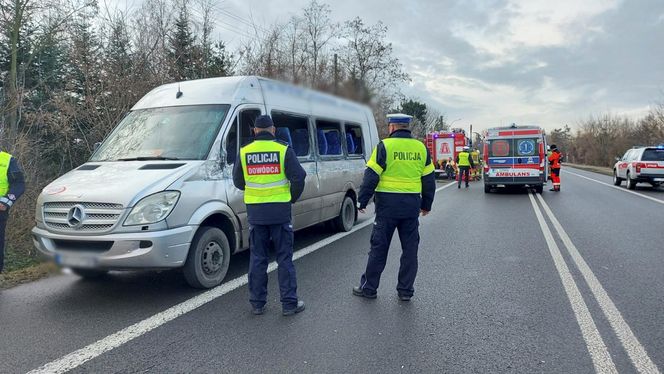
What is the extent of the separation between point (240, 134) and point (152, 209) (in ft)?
5.28

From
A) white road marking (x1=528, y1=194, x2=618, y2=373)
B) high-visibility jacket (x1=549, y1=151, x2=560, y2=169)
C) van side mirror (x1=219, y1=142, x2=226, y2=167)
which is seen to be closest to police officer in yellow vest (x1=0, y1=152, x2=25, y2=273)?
van side mirror (x1=219, y1=142, x2=226, y2=167)

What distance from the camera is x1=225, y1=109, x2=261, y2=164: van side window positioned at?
5.45 m

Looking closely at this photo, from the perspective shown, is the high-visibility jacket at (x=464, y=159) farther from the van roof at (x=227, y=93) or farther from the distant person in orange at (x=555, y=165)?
the van roof at (x=227, y=93)

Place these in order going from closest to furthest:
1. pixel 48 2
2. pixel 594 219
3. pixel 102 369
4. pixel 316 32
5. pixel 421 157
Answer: pixel 102 369
pixel 421 157
pixel 594 219
pixel 48 2
pixel 316 32

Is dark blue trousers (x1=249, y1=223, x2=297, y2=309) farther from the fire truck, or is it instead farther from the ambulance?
the fire truck

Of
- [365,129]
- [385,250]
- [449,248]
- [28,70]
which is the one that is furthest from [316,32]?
[385,250]

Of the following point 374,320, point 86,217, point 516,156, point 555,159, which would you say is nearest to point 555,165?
Answer: point 555,159

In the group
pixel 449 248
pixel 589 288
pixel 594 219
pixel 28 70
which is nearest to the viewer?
pixel 589 288

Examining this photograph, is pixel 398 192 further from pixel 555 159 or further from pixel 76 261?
pixel 555 159

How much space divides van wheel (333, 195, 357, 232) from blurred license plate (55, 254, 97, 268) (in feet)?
15.3

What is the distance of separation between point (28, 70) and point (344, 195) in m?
12.2

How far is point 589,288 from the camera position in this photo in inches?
202

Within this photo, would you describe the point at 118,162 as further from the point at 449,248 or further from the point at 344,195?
the point at 449,248

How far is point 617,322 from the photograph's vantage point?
4105mm
